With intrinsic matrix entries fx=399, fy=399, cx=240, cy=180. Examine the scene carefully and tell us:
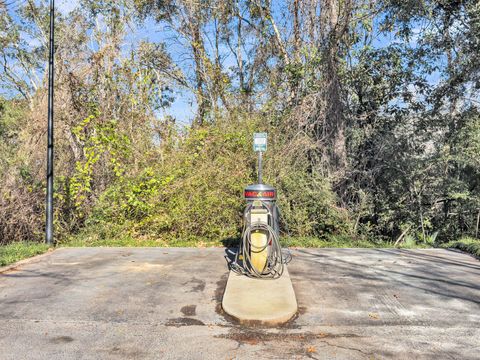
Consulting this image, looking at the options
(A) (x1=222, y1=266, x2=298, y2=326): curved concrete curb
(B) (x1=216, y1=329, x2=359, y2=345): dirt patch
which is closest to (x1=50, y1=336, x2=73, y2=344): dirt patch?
(B) (x1=216, y1=329, x2=359, y2=345): dirt patch

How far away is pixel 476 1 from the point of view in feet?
35.7

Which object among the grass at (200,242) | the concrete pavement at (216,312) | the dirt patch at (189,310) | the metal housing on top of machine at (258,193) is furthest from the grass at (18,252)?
the metal housing on top of machine at (258,193)

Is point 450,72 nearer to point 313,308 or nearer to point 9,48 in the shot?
point 313,308

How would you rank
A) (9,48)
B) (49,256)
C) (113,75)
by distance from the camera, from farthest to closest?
(9,48) < (113,75) < (49,256)

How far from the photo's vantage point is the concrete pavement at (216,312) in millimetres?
3807

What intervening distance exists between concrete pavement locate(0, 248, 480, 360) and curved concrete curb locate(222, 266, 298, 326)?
126 mm

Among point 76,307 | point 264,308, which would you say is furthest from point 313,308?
Answer: point 76,307

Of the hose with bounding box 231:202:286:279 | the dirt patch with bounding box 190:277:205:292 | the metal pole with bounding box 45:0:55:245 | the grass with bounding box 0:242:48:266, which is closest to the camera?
the dirt patch with bounding box 190:277:205:292

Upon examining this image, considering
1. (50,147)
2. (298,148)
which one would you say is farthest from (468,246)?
(50,147)

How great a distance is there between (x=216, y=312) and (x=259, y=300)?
0.57 meters

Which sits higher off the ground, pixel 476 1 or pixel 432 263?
pixel 476 1

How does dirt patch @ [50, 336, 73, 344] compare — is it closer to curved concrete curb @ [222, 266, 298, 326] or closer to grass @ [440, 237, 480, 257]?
curved concrete curb @ [222, 266, 298, 326]

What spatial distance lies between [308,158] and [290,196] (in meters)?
1.71

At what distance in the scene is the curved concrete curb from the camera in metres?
4.45
